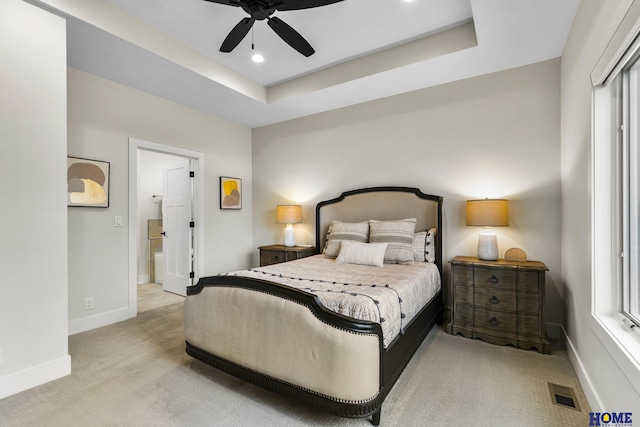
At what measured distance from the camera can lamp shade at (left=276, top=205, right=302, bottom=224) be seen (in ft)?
14.2

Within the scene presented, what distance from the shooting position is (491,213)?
111 inches

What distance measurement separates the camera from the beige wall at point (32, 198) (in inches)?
78.2

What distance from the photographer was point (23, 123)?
80.7 inches

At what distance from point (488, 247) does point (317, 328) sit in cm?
215

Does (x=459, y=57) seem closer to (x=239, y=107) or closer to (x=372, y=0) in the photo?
(x=372, y=0)

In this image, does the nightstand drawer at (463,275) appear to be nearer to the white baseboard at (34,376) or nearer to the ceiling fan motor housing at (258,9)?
the ceiling fan motor housing at (258,9)

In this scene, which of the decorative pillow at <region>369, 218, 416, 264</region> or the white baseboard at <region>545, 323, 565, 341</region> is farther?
the decorative pillow at <region>369, 218, 416, 264</region>

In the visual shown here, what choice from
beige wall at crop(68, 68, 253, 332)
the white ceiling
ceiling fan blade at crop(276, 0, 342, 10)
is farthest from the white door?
ceiling fan blade at crop(276, 0, 342, 10)

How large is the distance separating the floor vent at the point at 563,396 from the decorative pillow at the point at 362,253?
1.54m

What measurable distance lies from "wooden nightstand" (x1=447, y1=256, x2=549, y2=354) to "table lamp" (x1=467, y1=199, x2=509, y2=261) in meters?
0.12

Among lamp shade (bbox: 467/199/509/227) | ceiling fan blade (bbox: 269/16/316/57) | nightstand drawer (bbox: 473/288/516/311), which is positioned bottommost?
nightstand drawer (bbox: 473/288/516/311)

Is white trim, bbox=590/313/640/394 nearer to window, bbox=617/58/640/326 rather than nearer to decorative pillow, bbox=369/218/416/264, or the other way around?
window, bbox=617/58/640/326

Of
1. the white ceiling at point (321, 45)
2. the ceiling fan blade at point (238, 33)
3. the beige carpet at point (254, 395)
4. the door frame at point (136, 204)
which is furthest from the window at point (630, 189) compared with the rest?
the door frame at point (136, 204)

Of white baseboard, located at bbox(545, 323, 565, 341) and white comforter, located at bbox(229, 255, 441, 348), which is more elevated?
white comforter, located at bbox(229, 255, 441, 348)
